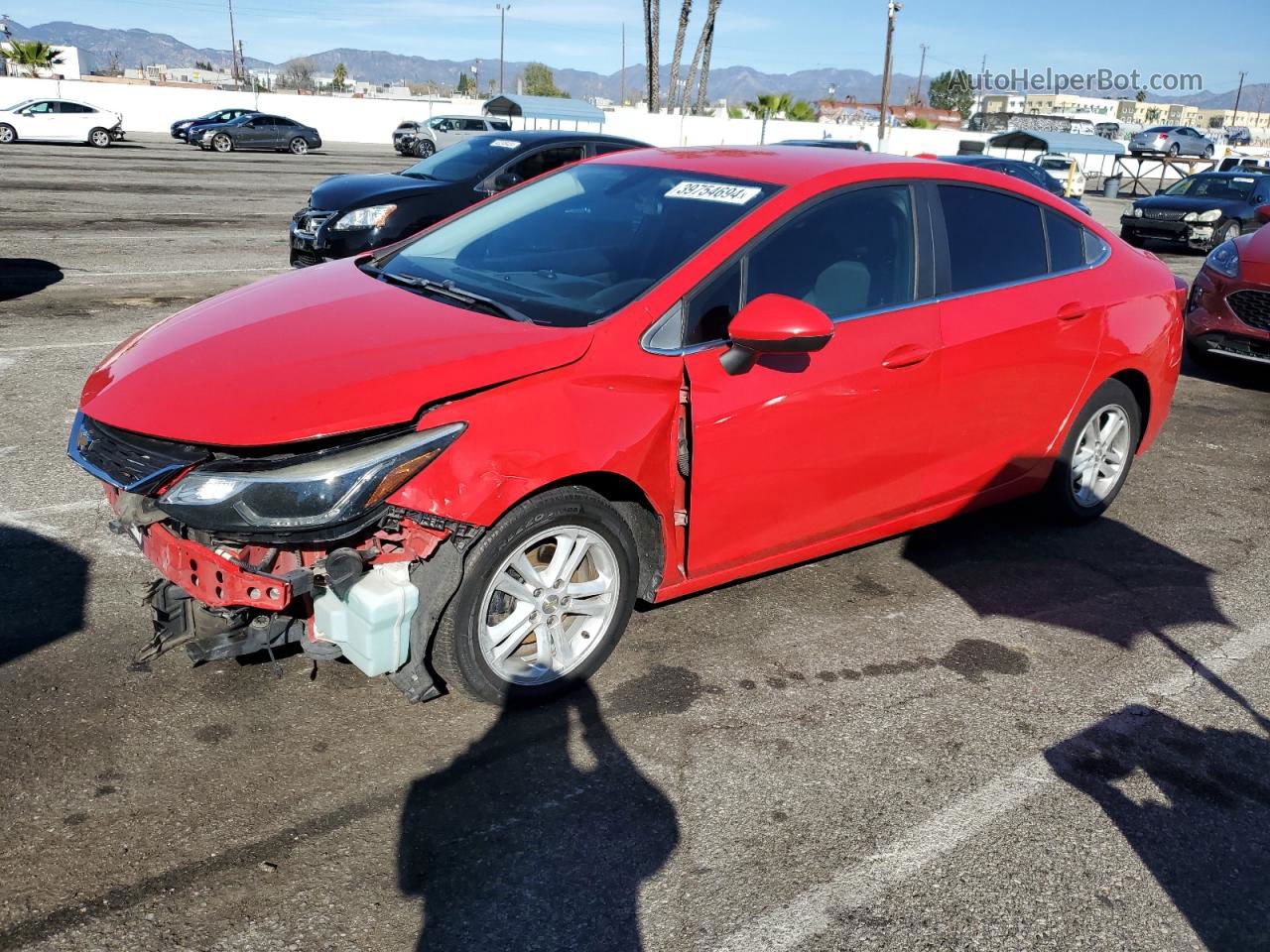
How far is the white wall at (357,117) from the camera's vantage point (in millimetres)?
44656

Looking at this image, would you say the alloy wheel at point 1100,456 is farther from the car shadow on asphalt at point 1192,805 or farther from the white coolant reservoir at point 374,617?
the white coolant reservoir at point 374,617

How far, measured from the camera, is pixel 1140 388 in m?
5.48

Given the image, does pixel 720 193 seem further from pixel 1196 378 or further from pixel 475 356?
pixel 1196 378

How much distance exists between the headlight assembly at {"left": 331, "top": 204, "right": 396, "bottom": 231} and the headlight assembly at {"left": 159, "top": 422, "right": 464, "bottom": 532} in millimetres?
7758

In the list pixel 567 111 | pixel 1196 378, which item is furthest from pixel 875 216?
pixel 567 111

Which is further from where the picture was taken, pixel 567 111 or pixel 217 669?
pixel 567 111

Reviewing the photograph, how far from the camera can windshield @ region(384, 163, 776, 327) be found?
3.80 metres

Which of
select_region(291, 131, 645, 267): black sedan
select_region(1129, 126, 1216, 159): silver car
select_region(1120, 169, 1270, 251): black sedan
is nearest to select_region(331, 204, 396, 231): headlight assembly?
select_region(291, 131, 645, 267): black sedan

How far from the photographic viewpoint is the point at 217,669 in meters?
3.70

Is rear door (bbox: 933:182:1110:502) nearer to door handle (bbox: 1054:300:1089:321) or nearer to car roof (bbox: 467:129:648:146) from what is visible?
door handle (bbox: 1054:300:1089:321)

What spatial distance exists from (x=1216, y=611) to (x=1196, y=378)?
553cm

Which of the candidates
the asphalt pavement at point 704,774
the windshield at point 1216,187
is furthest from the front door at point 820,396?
the windshield at point 1216,187

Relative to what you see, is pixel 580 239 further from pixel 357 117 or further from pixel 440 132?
pixel 357 117

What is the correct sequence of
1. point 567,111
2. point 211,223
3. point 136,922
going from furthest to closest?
point 567,111
point 211,223
point 136,922
